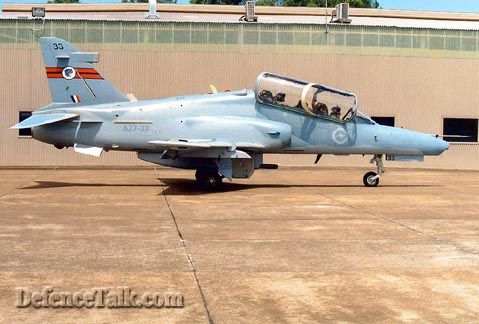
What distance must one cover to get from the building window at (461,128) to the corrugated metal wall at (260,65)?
18.4 inches

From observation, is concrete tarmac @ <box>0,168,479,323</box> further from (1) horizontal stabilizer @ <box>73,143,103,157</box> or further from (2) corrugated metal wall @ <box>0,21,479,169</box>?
(2) corrugated metal wall @ <box>0,21,479,169</box>

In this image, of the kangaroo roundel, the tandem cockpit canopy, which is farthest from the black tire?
the kangaroo roundel

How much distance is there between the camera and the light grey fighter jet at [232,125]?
16.2 meters

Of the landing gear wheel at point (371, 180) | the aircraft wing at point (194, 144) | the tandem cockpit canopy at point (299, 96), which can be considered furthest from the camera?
the landing gear wheel at point (371, 180)

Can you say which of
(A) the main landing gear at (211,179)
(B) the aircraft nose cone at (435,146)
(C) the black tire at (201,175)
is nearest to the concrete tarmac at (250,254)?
(A) the main landing gear at (211,179)

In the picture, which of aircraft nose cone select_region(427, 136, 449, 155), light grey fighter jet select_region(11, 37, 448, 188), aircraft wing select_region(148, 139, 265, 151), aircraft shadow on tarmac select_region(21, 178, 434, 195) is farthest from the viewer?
aircraft nose cone select_region(427, 136, 449, 155)

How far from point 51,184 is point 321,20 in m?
19.5

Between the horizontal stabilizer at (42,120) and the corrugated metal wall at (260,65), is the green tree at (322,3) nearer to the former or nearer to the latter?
the corrugated metal wall at (260,65)

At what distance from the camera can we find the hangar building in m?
27.6

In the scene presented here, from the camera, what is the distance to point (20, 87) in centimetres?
2753

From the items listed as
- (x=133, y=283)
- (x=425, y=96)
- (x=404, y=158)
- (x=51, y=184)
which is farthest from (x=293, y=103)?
(x=425, y=96)

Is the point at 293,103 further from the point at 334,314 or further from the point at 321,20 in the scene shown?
the point at 321,20

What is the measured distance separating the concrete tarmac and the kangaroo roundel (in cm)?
368

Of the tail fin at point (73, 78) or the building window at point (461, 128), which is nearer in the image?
the tail fin at point (73, 78)
